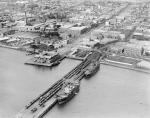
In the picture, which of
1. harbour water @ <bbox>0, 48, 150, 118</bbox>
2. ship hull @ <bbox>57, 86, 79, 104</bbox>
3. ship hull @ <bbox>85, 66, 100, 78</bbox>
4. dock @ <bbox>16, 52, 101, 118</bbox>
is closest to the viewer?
dock @ <bbox>16, 52, 101, 118</bbox>

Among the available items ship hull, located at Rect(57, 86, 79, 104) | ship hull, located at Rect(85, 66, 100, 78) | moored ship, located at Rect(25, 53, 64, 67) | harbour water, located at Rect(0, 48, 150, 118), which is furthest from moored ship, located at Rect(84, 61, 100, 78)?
moored ship, located at Rect(25, 53, 64, 67)

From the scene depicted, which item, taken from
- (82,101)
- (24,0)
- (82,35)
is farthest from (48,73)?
(24,0)

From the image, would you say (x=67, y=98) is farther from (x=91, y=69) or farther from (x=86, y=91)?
(x=91, y=69)

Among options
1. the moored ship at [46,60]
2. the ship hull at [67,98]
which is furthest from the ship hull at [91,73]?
the moored ship at [46,60]

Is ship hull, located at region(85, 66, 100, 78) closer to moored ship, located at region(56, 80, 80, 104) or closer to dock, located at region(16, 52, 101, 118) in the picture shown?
dock, located at region(16, 52, 101, 118)

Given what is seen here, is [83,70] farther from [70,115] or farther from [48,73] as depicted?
[70,115]

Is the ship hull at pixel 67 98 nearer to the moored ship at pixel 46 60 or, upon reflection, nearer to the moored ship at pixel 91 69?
the moored ship at pixel 91 69
